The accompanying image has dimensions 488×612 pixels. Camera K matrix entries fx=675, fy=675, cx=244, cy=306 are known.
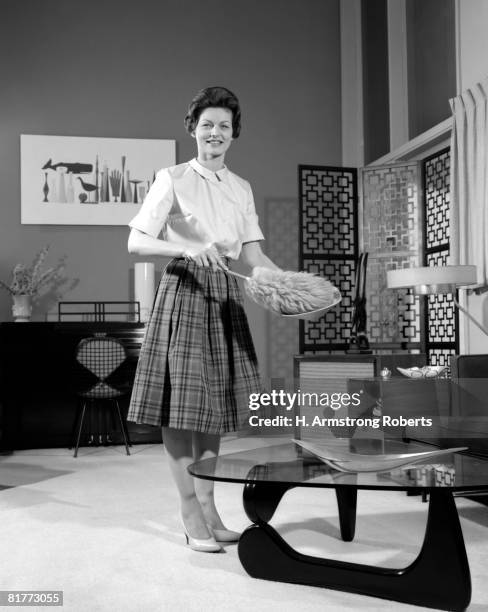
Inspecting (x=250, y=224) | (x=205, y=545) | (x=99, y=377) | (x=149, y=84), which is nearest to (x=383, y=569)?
(x=205, y=545)

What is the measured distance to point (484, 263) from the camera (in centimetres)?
384

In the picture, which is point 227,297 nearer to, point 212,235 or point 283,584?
point 212,235

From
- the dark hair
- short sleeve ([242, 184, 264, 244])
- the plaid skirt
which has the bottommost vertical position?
the plaid skirt

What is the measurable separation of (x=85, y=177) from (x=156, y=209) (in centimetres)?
344

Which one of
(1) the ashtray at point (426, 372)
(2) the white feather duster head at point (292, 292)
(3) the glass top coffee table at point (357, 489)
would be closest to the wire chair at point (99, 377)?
(1) the ashtray at point (426, 372)

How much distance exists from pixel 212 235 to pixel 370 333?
3039 millimetres

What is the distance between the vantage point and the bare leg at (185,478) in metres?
2.26

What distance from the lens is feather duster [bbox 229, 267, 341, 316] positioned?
6.51ft

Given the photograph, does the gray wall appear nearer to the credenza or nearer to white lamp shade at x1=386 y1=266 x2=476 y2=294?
the credenza

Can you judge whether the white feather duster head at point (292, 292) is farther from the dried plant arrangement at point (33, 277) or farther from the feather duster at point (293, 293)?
the dried plant arrangement at point (33, 277)

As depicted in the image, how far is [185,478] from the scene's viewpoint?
89.3 inches

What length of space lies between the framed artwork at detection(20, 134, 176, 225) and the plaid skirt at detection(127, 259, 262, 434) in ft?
11.1

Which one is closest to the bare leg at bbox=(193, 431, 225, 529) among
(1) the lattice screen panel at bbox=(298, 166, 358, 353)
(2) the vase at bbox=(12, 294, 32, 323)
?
(1) the lattice screen panel at bbox=(298, 166, 358, 353)

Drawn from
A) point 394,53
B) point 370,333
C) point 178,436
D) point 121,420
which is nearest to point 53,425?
point 121,420
